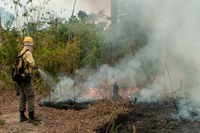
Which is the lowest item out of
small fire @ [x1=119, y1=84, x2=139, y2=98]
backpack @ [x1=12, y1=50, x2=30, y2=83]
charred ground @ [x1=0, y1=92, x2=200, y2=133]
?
charred ground @ [x1=0, y1=92, x2=200, y2=133]

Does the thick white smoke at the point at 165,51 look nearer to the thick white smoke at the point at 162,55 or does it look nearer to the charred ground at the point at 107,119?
the thick white smoke at the point at 162,55

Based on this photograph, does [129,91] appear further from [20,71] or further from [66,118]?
[20,71]

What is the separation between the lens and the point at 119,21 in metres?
14.7

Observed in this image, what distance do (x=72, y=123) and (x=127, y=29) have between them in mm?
6778

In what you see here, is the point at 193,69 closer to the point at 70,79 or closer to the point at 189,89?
the point at 189,89

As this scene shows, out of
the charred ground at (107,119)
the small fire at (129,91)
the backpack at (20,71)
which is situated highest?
the backpack at (20,71)

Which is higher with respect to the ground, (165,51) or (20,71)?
(165,51)

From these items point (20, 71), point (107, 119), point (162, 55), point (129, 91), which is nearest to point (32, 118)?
point (20, 71)

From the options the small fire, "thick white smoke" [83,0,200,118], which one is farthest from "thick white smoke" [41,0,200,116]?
the small fire

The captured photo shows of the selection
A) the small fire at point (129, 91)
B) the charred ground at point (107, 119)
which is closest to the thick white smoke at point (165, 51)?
the small fire at point (129, 91)

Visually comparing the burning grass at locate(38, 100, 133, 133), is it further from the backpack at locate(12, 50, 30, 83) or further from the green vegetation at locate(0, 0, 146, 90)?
the green vegetation at locate(0, 0, 146, 90)

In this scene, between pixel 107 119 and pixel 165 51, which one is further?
pixel 165 51

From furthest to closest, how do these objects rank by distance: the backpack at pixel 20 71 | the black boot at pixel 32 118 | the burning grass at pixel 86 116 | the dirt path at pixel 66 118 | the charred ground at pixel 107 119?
the black boot at pixel 32 118 → the backpack at pixel 20 71 → the burning grass at pixel 86 116 → the dirt path at pixel 66 118 → the charred ground at pixel 107 119

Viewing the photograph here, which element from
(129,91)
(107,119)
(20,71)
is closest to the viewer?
(20,71)
